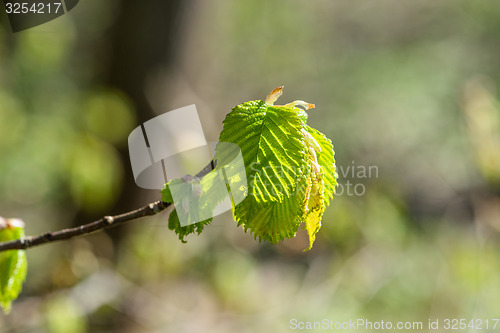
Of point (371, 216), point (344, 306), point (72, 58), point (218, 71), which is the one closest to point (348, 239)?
point (371, 216)

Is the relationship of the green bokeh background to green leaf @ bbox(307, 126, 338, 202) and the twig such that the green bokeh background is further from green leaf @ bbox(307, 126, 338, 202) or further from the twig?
green leaf @ bbox(307, 126, 338, 202)

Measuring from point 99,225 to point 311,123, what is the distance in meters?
4.57

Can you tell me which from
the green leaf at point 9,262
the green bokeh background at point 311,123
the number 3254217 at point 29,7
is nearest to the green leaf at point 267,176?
the green leaf at point 9,262

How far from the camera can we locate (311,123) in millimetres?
5059

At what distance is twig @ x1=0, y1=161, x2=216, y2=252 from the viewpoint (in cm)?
59

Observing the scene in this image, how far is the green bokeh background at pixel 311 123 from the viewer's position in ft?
8.31

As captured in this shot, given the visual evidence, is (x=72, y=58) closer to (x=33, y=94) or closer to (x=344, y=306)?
(x=33, y=94)

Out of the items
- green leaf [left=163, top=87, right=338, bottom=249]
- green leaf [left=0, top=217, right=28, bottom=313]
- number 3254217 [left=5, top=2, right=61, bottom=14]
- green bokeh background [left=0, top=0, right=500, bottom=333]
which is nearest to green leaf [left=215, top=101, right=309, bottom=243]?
green leaf [left=163, top=87, right=338, bottom=249]

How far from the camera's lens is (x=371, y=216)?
3.25 metres

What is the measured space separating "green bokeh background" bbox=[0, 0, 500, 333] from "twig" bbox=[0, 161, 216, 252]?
5.39 feet

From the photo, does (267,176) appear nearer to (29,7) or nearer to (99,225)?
(99,225)

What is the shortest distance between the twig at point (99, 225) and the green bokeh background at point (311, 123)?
1.64 meters

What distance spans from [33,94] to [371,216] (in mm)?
3434

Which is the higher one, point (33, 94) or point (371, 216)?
point (33, 94)
